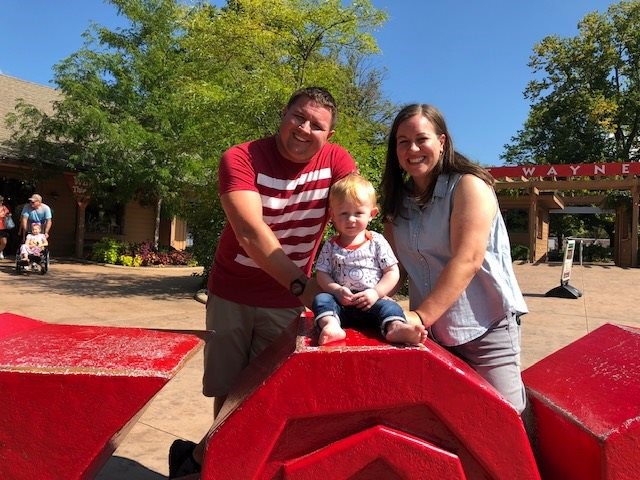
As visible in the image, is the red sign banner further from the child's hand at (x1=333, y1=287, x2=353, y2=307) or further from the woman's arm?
the child's hand at (x1=333, y1=287, x2=353, y2=307)

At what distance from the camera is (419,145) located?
6.18ft

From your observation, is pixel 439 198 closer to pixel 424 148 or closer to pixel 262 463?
pixel 424 148

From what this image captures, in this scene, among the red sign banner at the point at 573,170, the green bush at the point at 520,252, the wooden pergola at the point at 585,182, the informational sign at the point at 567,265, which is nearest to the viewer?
the informational sign at the point at 567,265

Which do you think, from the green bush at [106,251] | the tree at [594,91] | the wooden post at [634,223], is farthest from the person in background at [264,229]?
the tree at [594,91]

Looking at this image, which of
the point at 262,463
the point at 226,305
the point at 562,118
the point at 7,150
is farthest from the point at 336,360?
the point at 562,118

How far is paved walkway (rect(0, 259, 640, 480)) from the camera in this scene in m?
3.26

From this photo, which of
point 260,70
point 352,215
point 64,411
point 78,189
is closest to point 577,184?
point 260,70

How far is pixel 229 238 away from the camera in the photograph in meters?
2.43

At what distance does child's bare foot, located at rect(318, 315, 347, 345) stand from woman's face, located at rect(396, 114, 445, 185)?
0.64m

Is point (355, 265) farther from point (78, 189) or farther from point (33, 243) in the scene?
point (78, 189)

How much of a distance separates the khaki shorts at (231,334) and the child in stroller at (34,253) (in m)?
10.2

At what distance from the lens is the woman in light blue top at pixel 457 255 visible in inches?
67.2

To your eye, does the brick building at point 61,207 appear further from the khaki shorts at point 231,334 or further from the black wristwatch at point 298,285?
the black wristwatch at point 298,285

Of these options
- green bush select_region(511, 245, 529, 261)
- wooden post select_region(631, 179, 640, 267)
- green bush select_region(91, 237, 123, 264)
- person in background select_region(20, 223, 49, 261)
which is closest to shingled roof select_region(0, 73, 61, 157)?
green bush select_region(91, 237, 123, 264)
